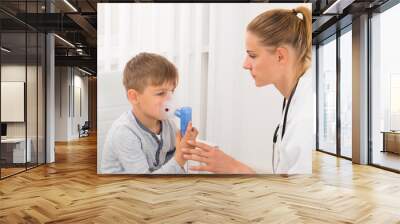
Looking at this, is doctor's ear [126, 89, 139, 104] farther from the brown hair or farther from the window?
the window

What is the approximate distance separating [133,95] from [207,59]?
1.37 m

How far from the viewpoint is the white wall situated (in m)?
6.62

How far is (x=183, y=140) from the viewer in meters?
6.55

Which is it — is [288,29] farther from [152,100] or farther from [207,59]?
[152,100]

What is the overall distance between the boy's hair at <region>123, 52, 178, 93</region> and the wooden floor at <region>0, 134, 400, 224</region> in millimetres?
1608

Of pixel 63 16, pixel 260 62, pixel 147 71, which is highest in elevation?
pixel 63 16

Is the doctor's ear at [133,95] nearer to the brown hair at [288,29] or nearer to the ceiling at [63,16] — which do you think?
the ceiling at [63,16]

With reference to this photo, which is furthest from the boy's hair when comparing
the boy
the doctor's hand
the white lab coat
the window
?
the window

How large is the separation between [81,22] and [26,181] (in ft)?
13.0

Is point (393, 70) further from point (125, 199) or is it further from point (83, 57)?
point (83, 57)

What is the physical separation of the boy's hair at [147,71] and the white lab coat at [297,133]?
2038 millimetres

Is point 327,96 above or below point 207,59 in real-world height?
below

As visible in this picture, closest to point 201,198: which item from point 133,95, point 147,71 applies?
point 133,95

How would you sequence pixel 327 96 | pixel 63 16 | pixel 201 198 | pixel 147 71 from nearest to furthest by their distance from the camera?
pixel 201 198
pixel 147 71
pixel 63 16
pixel 327 96
